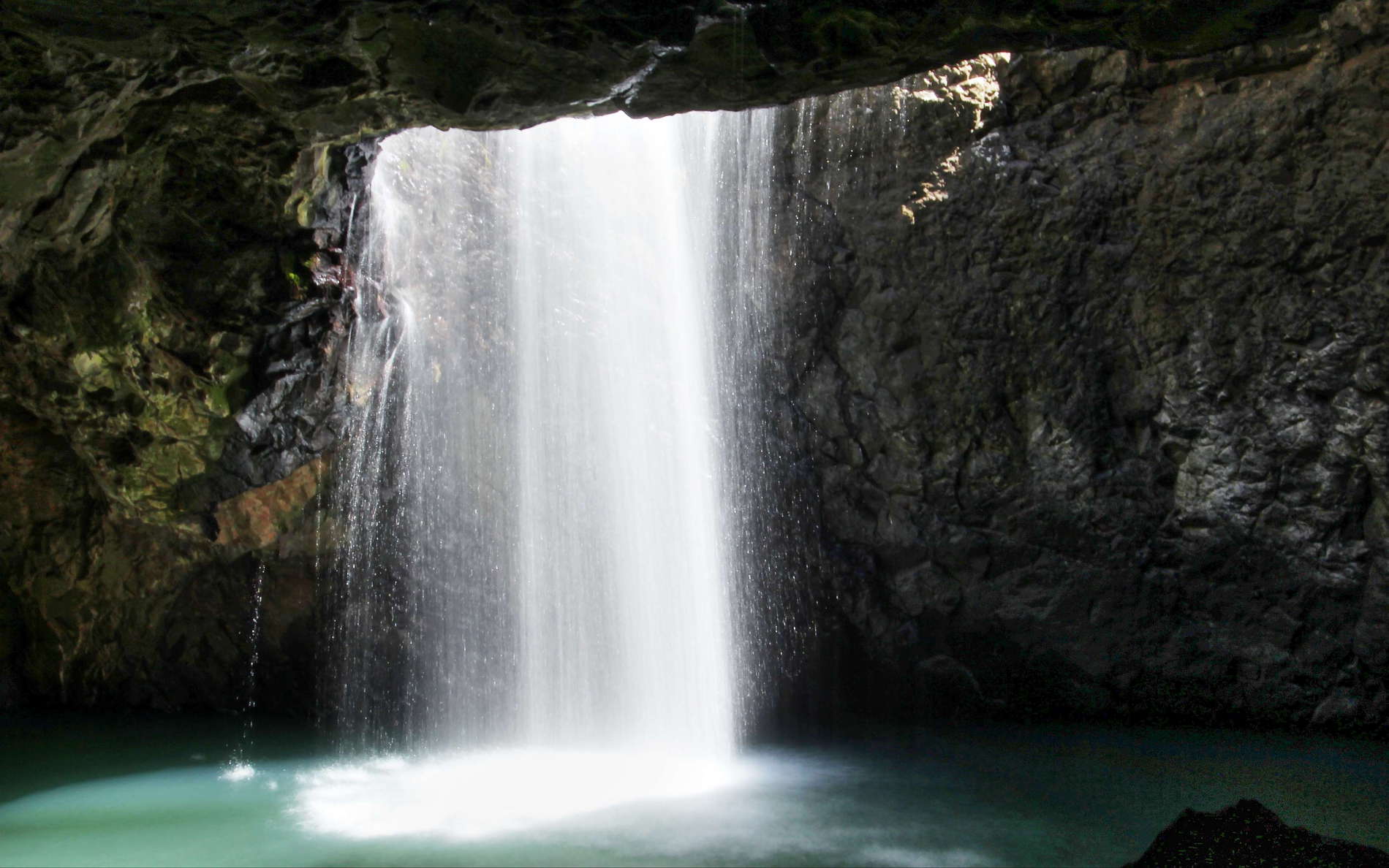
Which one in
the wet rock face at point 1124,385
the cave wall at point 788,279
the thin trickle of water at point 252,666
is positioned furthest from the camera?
the thin trickle of water at point 252,666

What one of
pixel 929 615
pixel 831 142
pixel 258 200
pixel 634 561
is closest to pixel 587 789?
pixel 634 561

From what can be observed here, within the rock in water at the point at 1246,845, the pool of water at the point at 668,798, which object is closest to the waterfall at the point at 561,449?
the pool of water at the point at 668,798

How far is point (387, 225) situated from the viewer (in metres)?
8.72

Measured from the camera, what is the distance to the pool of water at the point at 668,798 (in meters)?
5.58

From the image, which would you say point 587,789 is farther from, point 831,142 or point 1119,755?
point 831,142

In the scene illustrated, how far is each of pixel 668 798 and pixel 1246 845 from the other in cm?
365

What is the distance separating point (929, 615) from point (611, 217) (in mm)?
5345

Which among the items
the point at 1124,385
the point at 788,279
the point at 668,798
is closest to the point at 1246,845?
the point at 668,798

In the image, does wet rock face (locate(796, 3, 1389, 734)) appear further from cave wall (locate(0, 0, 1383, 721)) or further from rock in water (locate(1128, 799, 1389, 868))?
rock in water (locate(1128, 799, 1389, 868))

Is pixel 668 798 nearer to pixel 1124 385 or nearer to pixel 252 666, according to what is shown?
pixel 252 666

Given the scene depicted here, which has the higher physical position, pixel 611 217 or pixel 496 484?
pixel 611 217

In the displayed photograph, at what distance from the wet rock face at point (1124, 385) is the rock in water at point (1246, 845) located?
3128 millimetres

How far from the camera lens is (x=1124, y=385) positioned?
8.82 metres

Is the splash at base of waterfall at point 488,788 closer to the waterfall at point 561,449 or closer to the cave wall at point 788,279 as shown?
the waterfall at point 561,449
